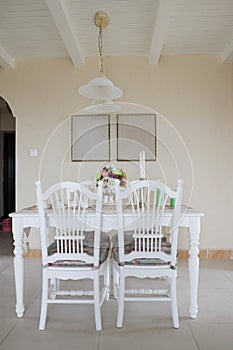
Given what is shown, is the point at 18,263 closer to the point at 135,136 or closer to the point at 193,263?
the point at 193,263

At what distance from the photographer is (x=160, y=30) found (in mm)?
3139

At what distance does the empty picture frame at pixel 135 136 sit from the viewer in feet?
13.2

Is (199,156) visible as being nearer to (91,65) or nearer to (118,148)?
(118,148)

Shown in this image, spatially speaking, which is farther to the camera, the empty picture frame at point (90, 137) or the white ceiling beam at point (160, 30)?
the empty picture frame at point (90, 137)

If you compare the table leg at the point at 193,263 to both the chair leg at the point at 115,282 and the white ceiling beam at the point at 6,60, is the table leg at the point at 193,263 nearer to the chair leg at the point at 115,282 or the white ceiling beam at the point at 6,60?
the chair leg at the point at 115,282

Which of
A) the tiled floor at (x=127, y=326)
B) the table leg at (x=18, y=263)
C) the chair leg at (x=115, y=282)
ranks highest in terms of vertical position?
the table leg at (x=18, y=263)

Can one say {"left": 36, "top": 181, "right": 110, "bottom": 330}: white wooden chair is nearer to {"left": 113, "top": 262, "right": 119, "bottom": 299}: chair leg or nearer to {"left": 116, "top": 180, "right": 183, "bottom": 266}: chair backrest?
{"left": 116, "top": 180, "right": 183, "bottom": 266}: chair backrest

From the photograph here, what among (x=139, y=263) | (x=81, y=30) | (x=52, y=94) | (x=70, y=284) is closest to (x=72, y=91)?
(x=52, y=94)

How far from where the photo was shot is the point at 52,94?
13.5 feet

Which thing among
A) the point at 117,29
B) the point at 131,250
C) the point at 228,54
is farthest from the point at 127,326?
the point at 228,54

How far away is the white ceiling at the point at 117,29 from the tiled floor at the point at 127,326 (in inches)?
93.0

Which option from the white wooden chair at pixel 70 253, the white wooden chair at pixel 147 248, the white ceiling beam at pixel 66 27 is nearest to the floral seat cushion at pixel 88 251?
the white wooden chair at pixel 70 253

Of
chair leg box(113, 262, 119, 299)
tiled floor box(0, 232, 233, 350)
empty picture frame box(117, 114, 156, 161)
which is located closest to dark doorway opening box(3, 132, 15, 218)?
empty picture frame box(117, 114, 156, 161)

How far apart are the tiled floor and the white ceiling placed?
2.36 m
